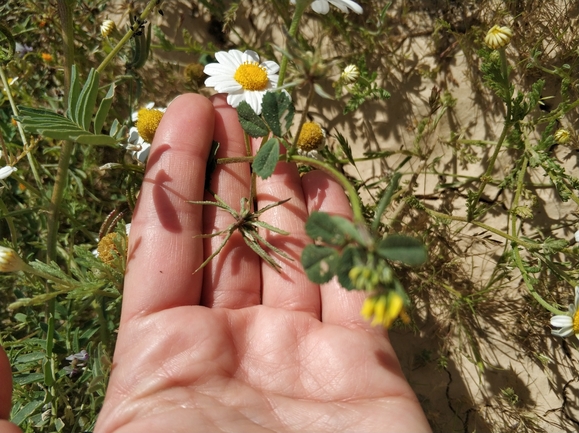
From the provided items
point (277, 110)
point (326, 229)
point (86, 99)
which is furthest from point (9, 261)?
point (326, 229)

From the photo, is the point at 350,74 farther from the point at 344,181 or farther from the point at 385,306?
the point at 385,306

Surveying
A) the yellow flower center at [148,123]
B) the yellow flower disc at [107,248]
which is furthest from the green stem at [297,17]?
the yellow flower disc at [107,248]

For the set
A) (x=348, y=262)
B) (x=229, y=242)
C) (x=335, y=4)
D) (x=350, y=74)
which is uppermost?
(x=335, y=4)

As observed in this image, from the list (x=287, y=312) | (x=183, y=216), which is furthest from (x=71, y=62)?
(x=287, y=312)

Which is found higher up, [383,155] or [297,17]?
[297,17]

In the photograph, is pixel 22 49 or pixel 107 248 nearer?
pixel 107 248
